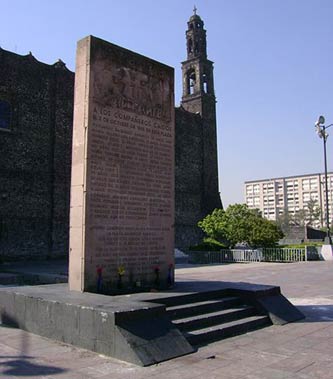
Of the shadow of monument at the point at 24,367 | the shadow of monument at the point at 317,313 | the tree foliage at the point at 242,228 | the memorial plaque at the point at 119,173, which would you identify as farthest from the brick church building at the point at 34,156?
the shadow of monument at the point at 24,367

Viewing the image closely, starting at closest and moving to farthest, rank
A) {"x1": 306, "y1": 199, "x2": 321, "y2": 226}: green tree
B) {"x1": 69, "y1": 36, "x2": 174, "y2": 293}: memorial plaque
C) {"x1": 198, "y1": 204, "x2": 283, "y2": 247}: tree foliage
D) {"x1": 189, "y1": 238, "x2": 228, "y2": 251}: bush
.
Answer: {"x1": 69, "y1": 36, "x2": 174, "y2": 293}: memorial plaque < {"x1": 198, "y1": 204, "x2": 283, "y2": 247}: tree foliage < {"x1": 189, "y1": 238, "x2": 228, "y2": 251}: bush < {"x1": 306, "y1": 199, "x2": 321, "y2": 226}: green tree

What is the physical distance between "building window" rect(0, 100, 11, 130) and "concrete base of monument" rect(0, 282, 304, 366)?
23396 millimetres

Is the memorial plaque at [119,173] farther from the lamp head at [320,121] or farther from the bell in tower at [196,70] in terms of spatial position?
the bell in tower at [196,70]

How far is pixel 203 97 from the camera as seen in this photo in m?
45.2

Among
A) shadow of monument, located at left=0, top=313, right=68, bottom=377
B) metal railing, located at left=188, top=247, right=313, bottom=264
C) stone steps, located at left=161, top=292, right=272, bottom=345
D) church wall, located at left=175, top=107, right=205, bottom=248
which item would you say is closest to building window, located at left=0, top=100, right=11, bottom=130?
metal railing, located at left=188, top=247, right=313, bottom=264

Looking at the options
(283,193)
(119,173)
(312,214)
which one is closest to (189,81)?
(119,173)

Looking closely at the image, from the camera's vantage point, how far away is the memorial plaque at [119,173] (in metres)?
7.79

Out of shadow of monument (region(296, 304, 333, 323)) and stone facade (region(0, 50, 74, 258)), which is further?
stone facade (region(0, 50, 74, 258))

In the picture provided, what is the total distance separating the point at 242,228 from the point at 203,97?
68.6 feet

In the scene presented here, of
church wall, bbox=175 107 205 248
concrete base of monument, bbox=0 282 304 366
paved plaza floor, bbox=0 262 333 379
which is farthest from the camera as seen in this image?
church wall, bbox=175 107 205 248

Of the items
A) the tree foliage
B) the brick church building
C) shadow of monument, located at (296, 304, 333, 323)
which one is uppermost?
the brick church building

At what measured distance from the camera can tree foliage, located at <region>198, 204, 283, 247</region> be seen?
27.3 metres

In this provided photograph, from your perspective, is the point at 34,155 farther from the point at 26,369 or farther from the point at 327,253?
the point at 26,369

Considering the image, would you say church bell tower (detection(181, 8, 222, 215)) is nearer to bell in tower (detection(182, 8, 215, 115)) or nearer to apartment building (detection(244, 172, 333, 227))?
bell in tower (detection(182, 8, 215, 115))
